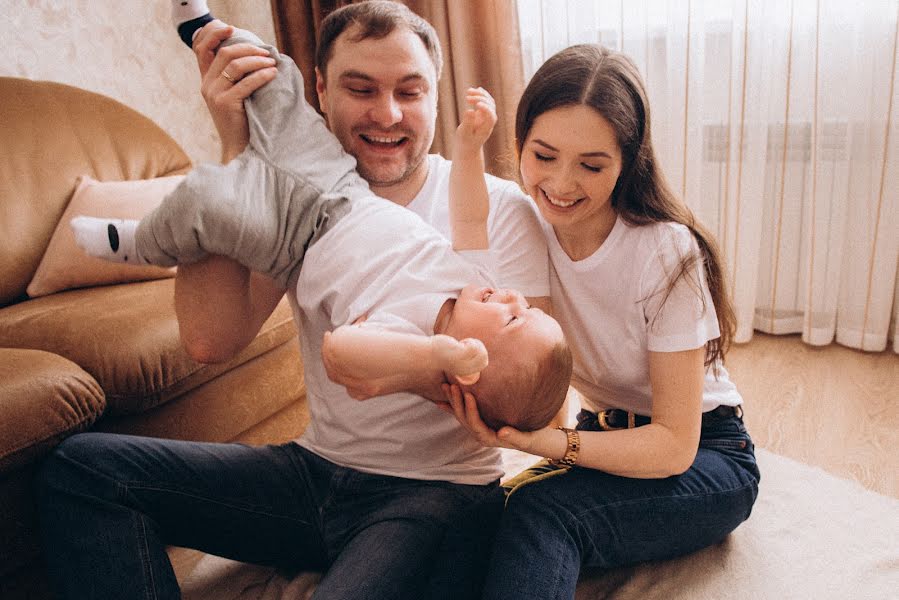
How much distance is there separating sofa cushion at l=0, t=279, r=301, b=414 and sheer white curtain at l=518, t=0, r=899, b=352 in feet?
5.41

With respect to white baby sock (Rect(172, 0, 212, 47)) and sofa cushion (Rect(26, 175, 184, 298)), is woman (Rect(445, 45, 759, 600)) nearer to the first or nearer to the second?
white baby sock (Rect(172, 0, 212, 47))

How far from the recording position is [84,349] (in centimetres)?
154

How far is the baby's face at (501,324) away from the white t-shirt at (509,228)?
0.55 ft

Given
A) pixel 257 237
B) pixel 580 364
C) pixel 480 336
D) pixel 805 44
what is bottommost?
pixel 580 364

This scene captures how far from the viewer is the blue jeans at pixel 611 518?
106cm

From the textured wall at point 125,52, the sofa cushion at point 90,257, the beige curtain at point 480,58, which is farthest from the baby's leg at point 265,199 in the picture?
the textured wall at point 125,52

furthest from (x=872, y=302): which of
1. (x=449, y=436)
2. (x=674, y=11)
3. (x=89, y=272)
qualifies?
(x=89, y=272)

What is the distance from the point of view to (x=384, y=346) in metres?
0.92

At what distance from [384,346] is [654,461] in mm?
552

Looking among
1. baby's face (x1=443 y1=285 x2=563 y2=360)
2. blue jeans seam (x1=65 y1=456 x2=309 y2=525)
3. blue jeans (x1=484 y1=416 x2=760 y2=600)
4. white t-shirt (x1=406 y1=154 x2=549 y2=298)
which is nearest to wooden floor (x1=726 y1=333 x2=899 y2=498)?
blue jeans (x1=484 y1=416 x2=760 y2=600)

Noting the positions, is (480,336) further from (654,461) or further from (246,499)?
(246,499)

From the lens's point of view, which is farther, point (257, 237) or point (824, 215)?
point (824, 215)

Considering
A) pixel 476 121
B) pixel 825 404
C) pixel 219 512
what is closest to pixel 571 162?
pixel 476 121

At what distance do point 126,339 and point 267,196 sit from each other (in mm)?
699
